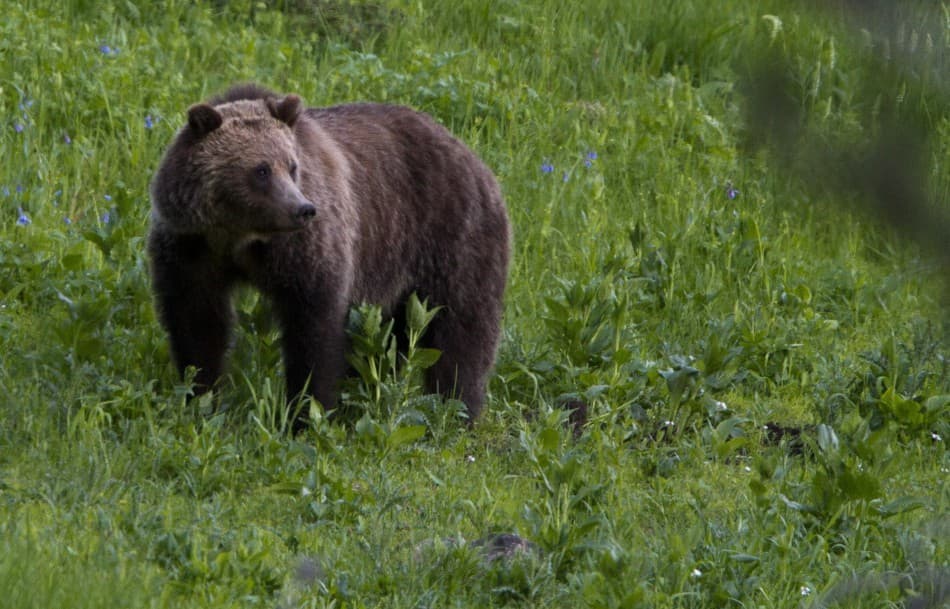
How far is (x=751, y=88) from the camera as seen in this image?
5.25ft

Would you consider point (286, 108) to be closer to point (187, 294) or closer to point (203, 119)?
point (203, 119)

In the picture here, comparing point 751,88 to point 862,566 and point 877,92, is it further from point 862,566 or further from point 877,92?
point 862,566

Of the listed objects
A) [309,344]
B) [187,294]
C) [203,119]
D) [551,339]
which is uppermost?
[203,119]

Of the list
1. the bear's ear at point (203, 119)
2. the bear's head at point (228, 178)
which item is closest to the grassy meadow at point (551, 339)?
the bear's head at point (228, 178)

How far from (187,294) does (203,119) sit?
692mm

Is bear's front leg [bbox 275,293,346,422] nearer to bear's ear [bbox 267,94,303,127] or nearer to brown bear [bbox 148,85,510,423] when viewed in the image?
brown bear [bbox 148,85,510,423]

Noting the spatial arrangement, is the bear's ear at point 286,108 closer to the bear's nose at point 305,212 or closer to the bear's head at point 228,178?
the bear's head at point 228,178

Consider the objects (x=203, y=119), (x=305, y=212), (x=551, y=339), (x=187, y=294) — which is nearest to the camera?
(x=305, y=212)

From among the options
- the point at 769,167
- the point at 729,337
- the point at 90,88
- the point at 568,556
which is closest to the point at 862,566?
the point at 568,556

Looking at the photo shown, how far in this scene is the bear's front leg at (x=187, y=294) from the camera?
5312 mm

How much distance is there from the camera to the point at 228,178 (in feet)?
17.2

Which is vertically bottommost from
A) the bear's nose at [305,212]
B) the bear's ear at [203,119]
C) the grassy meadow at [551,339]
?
the grassy meadow at [551,339]

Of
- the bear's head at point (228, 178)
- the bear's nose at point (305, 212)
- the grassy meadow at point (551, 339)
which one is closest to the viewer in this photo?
the grassy meadow at point (551, 339)

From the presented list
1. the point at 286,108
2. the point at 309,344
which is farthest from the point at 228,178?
the point at 309,344
